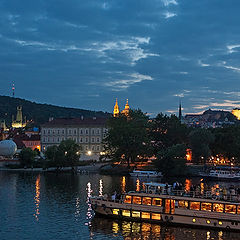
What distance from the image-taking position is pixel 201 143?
125375mm

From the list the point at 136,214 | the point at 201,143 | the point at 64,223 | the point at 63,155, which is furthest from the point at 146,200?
the point at 201,143

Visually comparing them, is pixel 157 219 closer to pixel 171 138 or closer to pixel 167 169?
pixel 167 169

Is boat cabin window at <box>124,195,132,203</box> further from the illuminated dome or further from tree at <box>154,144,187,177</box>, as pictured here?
the illuminated dome

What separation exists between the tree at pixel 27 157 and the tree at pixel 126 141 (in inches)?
860

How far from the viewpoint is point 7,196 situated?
70.3m

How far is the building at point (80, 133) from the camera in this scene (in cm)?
16238

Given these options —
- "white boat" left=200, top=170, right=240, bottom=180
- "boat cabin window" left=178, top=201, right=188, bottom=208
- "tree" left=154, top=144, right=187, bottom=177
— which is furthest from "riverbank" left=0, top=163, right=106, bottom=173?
"boat cabin window" left=178, top=201, right=188, bottom=208

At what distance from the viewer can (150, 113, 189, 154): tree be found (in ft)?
462

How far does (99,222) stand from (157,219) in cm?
690

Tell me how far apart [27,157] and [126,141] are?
94.9ft

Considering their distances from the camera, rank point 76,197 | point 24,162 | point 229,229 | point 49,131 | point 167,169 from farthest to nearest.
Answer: point 49,131, point 24,162, point 167,169, point 76,197, point 229,229

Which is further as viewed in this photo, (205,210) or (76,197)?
(76,197)

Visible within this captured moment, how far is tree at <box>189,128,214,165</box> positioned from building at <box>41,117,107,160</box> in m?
43.5

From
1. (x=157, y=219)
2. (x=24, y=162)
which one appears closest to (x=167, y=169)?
(x=24, y=162)
